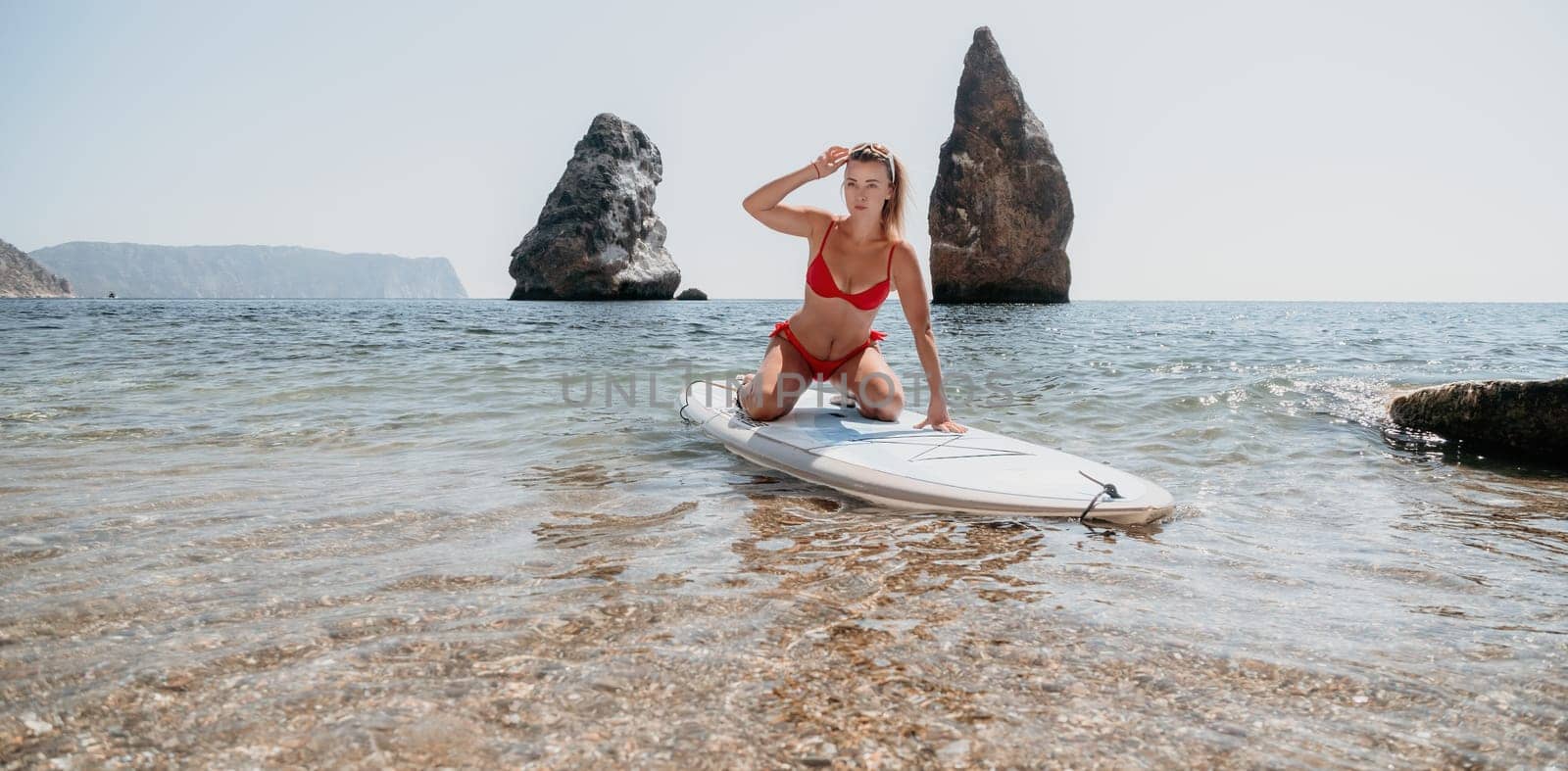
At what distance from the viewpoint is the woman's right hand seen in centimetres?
507

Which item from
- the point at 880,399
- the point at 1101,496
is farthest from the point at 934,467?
the point at 880,399

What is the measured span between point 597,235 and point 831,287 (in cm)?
5848

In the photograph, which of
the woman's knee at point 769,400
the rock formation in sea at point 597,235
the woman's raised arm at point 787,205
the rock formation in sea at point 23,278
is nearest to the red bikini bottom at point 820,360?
the woman's knee at point 769,400

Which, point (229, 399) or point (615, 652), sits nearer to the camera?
point (615, 652)

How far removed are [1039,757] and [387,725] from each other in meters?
1.47

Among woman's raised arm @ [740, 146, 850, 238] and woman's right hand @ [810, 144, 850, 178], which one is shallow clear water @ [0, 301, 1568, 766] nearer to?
woman's raised arm @ [740, 146, 850, 238]

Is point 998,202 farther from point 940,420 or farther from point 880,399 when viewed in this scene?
point 940,420

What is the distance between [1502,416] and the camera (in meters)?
5.98

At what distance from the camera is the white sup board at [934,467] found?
155 inches

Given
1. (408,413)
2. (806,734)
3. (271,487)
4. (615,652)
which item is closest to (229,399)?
(408,413)

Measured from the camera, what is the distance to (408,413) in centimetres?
730

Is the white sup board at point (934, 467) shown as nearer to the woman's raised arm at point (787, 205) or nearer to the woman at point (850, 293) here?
the woman at point (850, 293)

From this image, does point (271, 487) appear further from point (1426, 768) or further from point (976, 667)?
point (1426, 768)

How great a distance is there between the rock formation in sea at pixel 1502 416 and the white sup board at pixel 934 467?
375cm
